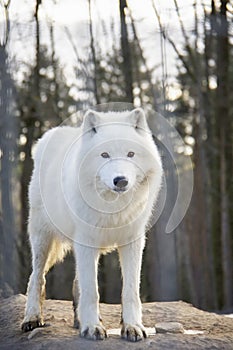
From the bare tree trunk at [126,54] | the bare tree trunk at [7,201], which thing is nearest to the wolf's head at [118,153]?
the bare tree trunk at [7,201]

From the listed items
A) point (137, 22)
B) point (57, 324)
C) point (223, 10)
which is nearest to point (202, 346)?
point (57, 324)

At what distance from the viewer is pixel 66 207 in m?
5.38

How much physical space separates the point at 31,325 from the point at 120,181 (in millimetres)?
1866

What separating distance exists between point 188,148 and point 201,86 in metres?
1.71

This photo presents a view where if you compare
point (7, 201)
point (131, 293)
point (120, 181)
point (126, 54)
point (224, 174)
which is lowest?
point (131, 293)

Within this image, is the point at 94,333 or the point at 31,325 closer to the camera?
the point at 94,333

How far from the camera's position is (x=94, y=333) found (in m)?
4.99

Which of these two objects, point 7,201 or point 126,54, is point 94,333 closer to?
point 7,201

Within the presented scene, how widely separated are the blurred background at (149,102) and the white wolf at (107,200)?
8.95 ft

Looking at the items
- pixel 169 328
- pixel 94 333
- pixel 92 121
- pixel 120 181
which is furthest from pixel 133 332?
pixel 92 121

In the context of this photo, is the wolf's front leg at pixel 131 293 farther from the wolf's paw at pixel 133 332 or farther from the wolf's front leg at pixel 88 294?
the wolf's front leg at pixel 88 294

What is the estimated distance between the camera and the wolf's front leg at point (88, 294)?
198 inches

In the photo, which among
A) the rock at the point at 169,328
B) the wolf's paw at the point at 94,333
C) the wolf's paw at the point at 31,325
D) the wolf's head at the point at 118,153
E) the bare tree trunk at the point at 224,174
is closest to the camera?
the wolf's head at the point at 118,153

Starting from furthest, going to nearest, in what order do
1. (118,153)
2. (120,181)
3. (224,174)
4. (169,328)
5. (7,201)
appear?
1. (224,174)
2. (7,201)
3. (169,328)
4. (118,153)
5. (120,181)
